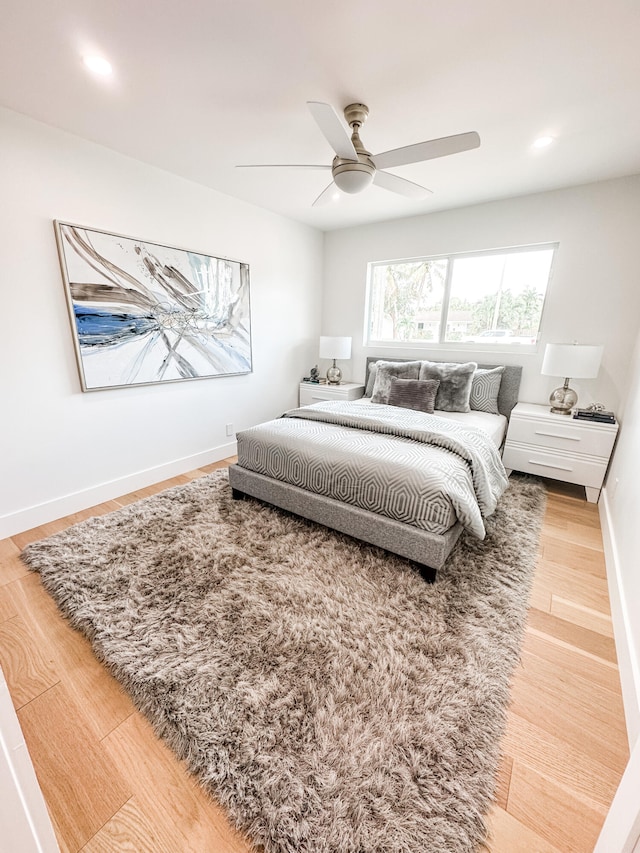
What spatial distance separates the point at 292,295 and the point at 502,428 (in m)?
2.63

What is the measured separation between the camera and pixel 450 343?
364cm

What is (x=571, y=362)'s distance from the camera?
106 inches

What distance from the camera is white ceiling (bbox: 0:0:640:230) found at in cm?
131

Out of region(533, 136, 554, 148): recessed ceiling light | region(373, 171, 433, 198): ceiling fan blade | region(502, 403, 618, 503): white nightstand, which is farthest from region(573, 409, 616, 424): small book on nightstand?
region(373, 171, 433, 198): ceiling fan blade

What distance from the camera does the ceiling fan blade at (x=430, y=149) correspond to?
153 cm

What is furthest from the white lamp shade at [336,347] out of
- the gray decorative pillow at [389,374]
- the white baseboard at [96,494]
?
the white baseboard at [96,494]

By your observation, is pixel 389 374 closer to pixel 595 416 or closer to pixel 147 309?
pixel 595 416

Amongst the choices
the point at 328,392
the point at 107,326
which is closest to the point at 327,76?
the point at 107,326

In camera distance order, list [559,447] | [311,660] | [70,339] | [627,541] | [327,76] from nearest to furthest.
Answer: [311,660] < [327,76] < [627,541] < [70,339] < [559,447]

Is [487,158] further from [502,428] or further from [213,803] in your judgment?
[213,803]

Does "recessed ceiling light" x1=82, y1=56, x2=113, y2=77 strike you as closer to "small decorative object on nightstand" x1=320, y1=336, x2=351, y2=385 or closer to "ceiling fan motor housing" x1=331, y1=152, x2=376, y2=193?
"ceiling fan motor housing" x1=331, y1=152, x2=376, y2=193

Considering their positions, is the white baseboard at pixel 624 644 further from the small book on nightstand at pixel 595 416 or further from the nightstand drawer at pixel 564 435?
the small book on nightstand at pixel 595 416

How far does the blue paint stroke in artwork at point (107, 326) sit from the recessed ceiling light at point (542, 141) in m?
2.87

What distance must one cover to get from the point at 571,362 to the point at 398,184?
1881 mm
